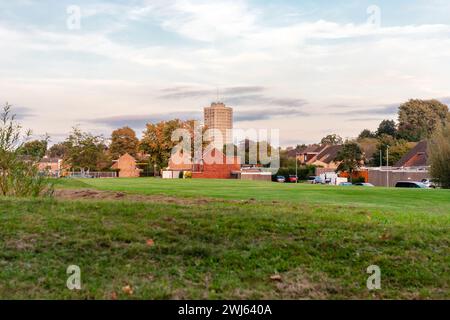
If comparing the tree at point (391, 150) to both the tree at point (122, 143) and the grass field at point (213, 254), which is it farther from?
the grass field at point (213, 254)

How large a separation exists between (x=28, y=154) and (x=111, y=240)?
7653mm

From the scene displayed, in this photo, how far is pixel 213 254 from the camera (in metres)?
6.87

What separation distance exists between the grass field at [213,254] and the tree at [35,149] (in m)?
4.84

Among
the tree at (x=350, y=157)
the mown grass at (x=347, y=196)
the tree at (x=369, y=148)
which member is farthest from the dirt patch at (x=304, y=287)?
the tree at (x=369, y=148)

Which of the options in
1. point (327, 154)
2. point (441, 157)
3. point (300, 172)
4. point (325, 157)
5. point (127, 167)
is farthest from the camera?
point (327, 154)

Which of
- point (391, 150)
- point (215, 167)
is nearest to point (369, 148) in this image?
point (391, 150)

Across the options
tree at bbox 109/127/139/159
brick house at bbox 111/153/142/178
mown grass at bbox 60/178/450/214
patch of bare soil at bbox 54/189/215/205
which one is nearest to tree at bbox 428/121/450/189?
mown grass at bbox 60/178/450/214

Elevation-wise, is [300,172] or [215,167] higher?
[215,167]

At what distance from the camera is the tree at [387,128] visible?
336ft

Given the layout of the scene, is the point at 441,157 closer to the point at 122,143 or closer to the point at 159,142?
the point at 159,142

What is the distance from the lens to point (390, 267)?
6.66 metres

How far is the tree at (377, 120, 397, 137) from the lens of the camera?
336 ft

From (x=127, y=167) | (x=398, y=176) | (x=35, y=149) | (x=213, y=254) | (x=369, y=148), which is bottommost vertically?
(x=213, y=254)

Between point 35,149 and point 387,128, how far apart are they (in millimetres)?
97339
